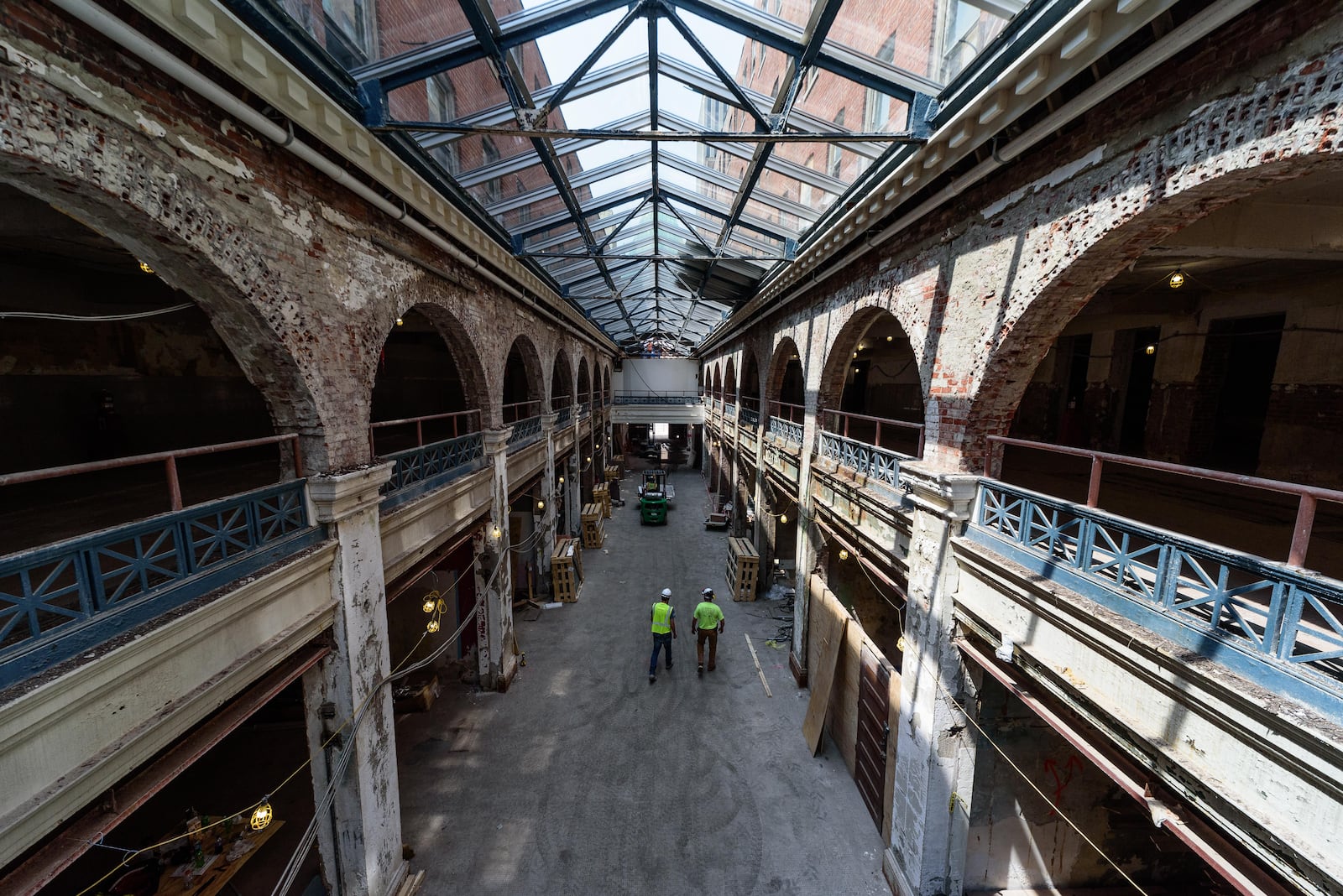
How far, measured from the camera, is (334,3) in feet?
14.1

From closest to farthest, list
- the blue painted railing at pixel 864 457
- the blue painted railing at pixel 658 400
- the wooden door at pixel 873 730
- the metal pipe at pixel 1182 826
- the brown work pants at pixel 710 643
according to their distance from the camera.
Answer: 1. the metal pipe at pixel 1182 826
2. the blue painted railing at pixel 864 457
3. the wooden door at pixel 873 730
4. the brown work pants at pixel 710 643
5. the blue painted railing at pixel 658 400

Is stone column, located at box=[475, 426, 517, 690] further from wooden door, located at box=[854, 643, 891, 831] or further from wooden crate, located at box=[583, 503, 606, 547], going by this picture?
wooden crate, located at box=[583, 503, 606, 547]

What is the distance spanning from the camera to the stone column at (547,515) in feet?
43.0

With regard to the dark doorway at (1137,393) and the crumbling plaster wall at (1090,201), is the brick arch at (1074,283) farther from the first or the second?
the dark doorway at (1137,393)

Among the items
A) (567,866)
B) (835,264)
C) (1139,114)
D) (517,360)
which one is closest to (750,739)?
(567,866)

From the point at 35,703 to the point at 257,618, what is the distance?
4.70 ft

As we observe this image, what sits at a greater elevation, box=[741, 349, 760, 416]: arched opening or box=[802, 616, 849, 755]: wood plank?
box=[741, 349, 760, 416]: arched opening

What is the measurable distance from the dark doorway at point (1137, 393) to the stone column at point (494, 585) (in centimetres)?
1233

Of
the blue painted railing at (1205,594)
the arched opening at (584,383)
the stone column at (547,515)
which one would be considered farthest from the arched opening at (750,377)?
the blue painted railing at (1205,594)

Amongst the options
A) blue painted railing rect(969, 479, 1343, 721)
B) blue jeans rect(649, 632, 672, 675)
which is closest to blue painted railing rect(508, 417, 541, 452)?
blue jeans rect(649, 632, 672, 675)

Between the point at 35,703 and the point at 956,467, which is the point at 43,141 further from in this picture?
the point at 956,467

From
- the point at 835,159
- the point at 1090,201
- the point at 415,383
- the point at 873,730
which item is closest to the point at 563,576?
the point at 415,383

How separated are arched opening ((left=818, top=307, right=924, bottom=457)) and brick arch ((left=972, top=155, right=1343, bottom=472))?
2009mm

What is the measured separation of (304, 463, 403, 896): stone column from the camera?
16.1 ft
